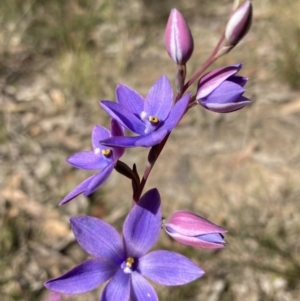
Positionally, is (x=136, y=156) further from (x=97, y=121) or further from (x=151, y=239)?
(x=151, y=239)

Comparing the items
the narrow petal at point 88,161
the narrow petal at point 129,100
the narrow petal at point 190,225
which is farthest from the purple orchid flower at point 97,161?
the narrow petal at point 190,225

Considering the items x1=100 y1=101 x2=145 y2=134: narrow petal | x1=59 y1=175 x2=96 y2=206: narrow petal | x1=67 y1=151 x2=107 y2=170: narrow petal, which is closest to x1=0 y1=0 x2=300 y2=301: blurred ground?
x1=67 y1=151 x2=107 y2=170: narrow petal

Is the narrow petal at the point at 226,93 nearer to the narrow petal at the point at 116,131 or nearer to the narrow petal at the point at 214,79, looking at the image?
the narrow petal at the point at 214,79

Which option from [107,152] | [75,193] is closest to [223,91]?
[107,152]

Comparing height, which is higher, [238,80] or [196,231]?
[238,80]

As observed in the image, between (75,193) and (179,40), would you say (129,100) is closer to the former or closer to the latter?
(179,40)
